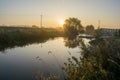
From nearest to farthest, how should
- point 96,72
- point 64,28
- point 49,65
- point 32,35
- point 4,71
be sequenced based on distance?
point 96,72, point 4,71, point 49,65, point 32,35, point 64,28

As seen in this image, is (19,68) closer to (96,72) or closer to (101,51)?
(101,51)

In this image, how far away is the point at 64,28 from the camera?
102750 millimetres

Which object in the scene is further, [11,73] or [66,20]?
[66,20]

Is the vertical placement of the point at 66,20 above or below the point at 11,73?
above

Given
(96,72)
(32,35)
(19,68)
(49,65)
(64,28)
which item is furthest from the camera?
(64,28)

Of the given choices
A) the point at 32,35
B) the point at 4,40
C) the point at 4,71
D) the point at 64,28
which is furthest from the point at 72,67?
the point at 64,28

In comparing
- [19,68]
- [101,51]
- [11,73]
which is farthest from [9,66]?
[101,51]

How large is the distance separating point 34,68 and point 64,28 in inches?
3299

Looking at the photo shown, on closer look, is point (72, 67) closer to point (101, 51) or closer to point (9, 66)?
point (101, 51)

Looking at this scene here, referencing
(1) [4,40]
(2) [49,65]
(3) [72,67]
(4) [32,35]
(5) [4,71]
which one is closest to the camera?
(3) [72,67]

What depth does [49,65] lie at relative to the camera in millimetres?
→ 20828

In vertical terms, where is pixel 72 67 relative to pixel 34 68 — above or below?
above

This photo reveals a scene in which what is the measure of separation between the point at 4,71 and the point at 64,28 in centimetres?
8539

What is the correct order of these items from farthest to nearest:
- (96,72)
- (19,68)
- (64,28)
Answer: (64,28) → (19,68) → (96,72)
